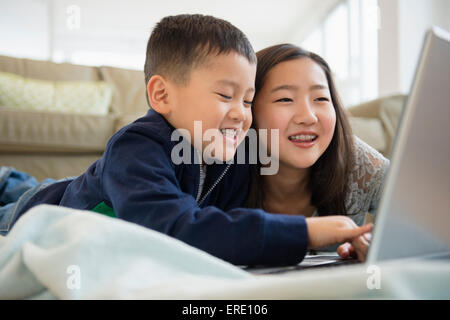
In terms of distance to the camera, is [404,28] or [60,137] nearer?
[60,137]

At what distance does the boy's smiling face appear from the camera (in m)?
0.72

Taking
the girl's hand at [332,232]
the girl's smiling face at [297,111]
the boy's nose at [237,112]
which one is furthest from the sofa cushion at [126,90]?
the girl's hand at [332,232]

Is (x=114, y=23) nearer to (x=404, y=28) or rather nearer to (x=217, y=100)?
(x=404, y=28)

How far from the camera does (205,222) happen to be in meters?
0.51

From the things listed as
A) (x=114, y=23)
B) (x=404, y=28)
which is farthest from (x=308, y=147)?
(x=114, y=23)

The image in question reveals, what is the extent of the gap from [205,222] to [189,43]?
1.30ft

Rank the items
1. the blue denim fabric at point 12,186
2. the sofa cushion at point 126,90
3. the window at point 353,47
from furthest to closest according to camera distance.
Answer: the window at point 353,47
the sofa cushion at point 126,90
the blue denim fabric at point 12,186

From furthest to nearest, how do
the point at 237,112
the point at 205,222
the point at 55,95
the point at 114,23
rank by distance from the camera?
the point at 114,23 → the point at 55,95 → the point at 237,112 → the point at 205,222

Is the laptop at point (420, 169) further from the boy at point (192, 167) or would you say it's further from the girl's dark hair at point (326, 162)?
the girl's dark hair at point (326, 162)

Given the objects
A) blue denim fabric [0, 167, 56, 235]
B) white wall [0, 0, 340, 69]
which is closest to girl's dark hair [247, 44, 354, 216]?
blue denim fabric [0, 167, 56, 235]

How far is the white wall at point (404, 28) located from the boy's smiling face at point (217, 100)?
2844 millimetres

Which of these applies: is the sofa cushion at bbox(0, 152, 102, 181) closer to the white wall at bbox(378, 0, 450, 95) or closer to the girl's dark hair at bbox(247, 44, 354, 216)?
the girl's dark hair at bbox(247, 44, 354, 216)

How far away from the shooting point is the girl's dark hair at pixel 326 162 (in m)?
0.90

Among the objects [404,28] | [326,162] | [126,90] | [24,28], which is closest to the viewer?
[326,162]
